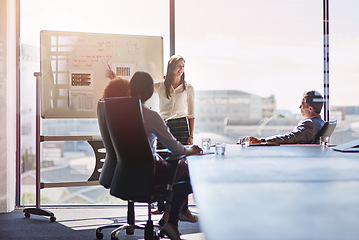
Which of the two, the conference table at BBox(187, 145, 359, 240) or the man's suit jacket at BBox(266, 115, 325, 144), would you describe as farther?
the man's suit jacket at BBox(266, 115, 325, 144)

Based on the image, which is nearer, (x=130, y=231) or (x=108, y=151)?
(x=108, y=151)

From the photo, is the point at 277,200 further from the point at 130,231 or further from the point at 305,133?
the point at 130,231

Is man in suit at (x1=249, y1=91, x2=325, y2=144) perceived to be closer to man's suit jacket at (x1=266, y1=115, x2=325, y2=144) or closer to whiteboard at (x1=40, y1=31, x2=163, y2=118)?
man's suit jacket at (x1=266, y1=115, x2=325, y2=144)

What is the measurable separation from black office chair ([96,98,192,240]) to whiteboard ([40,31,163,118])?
167cm

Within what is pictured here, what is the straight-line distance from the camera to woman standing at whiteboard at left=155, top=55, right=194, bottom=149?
3.56m

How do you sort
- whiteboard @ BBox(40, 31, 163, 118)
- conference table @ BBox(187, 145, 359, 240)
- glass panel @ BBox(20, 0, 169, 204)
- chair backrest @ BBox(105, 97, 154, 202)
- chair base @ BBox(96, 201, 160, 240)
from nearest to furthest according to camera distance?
conference table @ BBox(187, 145, 359, 240)
chair backrest @ BBox(105, 97, 154, 202)
chair base @ BBox(96, 201, 160, 240)
whiteboard @ BBox(40, 31, 163, 118)
glass panel @ BBox(20, 0, 169, 204)

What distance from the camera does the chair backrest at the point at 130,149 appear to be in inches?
84.7

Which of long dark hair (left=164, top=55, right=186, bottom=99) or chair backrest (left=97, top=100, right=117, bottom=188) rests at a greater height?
long dark hair (left=164, top=55, right=186, bottom=99)

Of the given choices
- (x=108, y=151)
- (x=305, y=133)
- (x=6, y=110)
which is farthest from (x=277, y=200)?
(x=6, y=110)

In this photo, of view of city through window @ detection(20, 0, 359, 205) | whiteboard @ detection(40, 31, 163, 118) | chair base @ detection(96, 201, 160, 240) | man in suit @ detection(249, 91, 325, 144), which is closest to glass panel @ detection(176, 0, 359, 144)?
view of city through window @ detection(20, 0, 359, 205)

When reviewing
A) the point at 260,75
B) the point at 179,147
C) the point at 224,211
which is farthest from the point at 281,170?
the point at 260,75

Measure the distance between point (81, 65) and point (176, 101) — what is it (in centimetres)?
107

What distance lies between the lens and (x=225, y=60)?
423 cm

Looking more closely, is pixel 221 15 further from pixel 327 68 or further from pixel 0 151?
pixel 0 151
